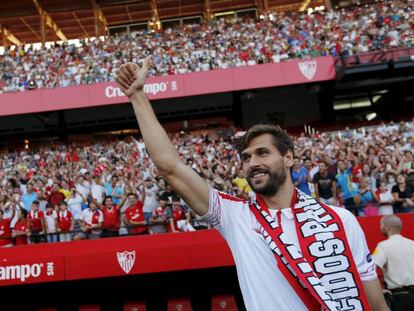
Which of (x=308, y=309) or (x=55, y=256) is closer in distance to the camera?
(x=308, y=309)

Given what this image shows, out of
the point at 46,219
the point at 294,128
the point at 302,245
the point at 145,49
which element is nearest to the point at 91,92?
the point at 145,49

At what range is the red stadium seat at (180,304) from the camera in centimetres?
941

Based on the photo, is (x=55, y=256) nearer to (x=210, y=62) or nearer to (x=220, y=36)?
(x=210, y=62)

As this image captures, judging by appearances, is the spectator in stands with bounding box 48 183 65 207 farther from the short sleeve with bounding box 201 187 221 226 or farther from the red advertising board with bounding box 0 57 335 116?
the red advertising board with bounding box 0 57 335 116

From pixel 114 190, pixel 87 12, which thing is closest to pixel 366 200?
pixel 114 190

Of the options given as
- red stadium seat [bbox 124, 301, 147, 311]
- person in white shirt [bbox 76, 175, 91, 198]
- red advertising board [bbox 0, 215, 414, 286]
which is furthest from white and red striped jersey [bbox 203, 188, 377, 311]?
person in white shirt [bbox 76, 175, 91, 198]

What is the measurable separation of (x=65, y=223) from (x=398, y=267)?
6293 millimetres

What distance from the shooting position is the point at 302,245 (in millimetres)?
1872

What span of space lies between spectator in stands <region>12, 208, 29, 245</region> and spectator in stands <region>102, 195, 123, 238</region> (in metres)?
1.40

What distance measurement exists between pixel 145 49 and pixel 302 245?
21.5m

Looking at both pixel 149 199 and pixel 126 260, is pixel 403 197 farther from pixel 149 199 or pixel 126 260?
pixel 126 260

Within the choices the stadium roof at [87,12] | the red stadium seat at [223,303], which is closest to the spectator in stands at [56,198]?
the red stadium seat at [223,303]

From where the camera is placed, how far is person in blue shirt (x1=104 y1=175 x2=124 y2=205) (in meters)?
10.1

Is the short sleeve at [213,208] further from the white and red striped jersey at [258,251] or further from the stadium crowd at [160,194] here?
A: the stadium crowd at [160,194]
